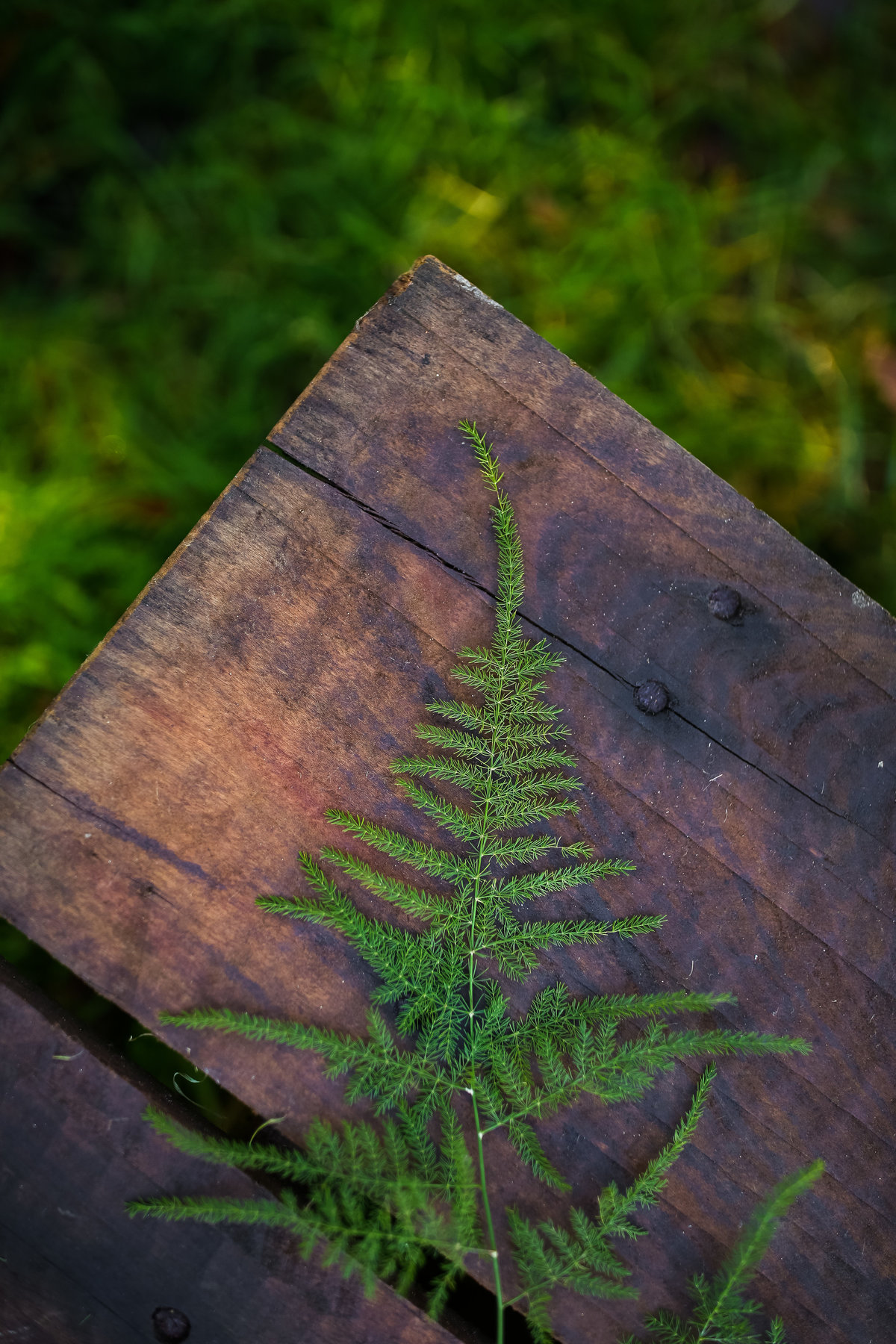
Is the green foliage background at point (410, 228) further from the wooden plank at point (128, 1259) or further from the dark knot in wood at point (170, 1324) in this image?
the dark knot in wood at point (170, 1324)

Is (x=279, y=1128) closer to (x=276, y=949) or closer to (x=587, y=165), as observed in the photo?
(x=276, y=949)

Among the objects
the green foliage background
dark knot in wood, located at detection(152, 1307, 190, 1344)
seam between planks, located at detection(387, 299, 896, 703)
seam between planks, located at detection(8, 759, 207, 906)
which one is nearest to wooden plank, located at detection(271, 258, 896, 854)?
seam between planks, located at detection(387, 299, 896, 703)

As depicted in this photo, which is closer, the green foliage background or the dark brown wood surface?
the dark brown wood surface

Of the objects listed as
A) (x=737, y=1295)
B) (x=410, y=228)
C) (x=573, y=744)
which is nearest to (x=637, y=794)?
(x=573, y=744)

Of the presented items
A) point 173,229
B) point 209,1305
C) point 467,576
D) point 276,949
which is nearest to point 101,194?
point 173,229

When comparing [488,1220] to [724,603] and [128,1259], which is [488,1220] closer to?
[128,1259]

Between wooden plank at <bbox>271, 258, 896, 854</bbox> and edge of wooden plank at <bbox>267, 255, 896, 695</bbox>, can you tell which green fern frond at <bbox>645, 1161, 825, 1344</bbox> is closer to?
wooden plank at <bbox>271, 258, 896, 854</bbox>
